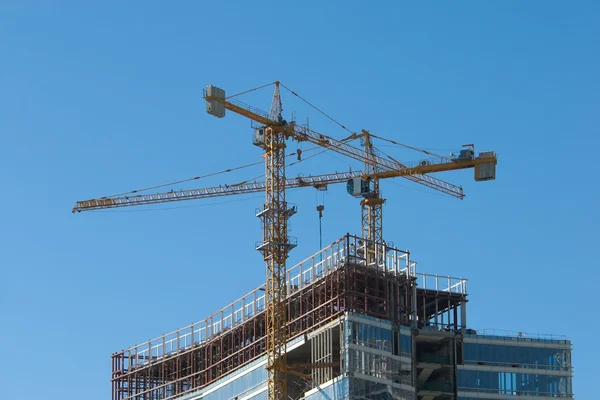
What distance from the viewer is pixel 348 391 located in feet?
646

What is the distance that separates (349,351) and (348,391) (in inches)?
219

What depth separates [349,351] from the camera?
19925cm
